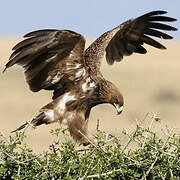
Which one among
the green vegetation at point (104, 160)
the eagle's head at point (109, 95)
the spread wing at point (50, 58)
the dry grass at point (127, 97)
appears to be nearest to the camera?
the green vegetation at point (104, 160)

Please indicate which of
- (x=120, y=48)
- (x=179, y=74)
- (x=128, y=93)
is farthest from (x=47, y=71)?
(x=179, y=74)

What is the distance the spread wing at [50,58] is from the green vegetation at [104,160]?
2025mm

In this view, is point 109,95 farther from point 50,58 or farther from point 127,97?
point 127,97

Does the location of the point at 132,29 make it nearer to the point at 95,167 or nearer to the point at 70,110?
the point at 70,110

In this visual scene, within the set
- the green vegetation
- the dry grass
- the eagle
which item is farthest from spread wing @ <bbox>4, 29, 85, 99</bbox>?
the dry grass

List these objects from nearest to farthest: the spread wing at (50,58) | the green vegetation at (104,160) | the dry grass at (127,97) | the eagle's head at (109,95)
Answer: the green vegetation at (104,160), the spread wing at (50,58), the eagle's head at (109,95), the dry grass at (127,97)

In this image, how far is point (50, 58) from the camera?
30.3 ft

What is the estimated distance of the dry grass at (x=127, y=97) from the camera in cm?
3041

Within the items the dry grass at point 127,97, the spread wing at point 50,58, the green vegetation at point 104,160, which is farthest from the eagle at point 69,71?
the dry grass at point 127,97

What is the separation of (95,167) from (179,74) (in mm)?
34320

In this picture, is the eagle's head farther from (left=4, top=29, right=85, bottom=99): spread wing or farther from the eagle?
(left=4, top=29, right=85, bottom=99): spread wing

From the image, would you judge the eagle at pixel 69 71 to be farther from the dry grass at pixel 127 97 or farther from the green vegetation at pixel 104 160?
the dry grass at pixel 127 97

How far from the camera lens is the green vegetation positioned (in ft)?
21.3

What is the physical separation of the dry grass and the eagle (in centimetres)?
1556
